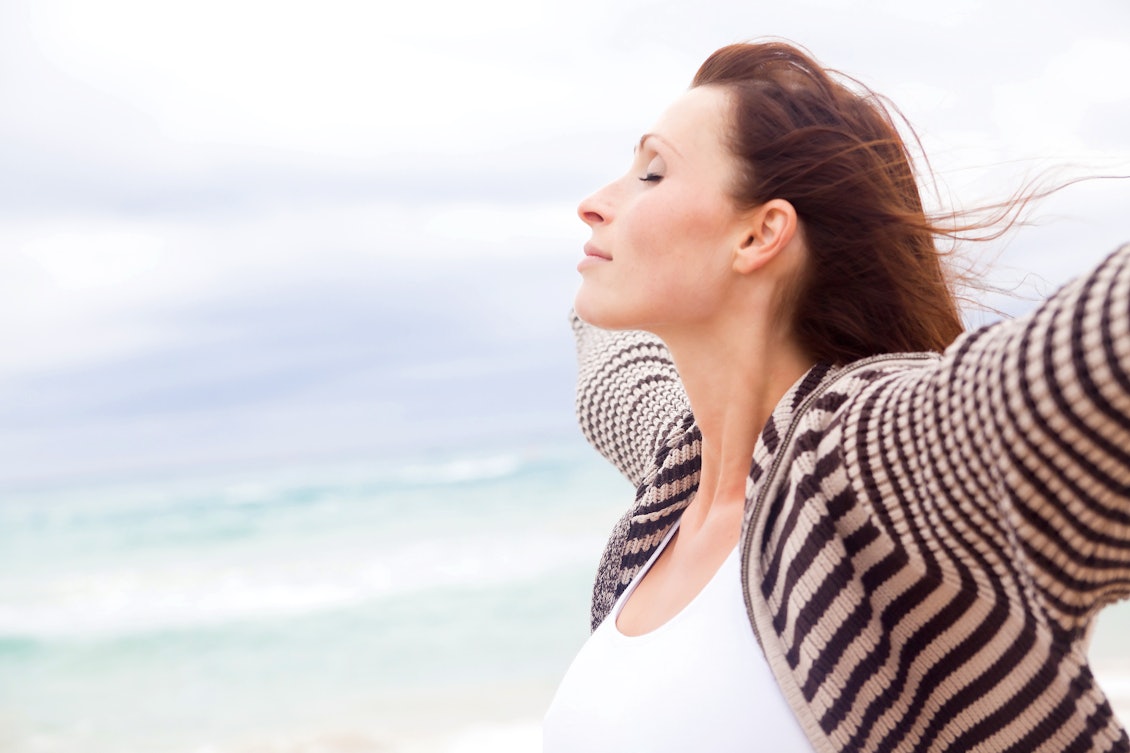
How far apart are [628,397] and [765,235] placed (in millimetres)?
773

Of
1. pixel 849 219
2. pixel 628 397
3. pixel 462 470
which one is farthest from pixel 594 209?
pixel 462 470

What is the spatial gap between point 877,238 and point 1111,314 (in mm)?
716

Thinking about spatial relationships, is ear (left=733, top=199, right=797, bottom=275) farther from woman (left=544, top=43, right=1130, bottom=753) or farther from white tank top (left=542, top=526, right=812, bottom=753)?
white tank top (left=542, top=526, right=812, bottom=753)

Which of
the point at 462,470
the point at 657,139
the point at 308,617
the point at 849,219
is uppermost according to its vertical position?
the point at 462,470

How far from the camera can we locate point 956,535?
113cm

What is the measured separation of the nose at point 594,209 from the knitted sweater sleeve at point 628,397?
551 millimetres

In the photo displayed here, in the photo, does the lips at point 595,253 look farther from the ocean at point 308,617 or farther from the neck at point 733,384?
the ocean at point 308,617

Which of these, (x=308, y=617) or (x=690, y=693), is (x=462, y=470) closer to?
(x=308, y=617)

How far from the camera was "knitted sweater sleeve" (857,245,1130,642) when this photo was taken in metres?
0.95

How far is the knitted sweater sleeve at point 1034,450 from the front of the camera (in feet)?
3.11

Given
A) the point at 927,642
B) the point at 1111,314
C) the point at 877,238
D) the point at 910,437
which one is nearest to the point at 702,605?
the point at 927,642

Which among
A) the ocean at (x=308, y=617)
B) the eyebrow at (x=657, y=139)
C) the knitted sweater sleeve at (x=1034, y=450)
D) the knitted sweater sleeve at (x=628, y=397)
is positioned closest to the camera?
the knitted sweater sleeve at (x=1034, y=450)

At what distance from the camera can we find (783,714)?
139 cm

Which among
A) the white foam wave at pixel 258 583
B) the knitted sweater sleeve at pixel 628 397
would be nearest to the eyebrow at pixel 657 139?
the knitted sweater sleeve at pixel 628 397
